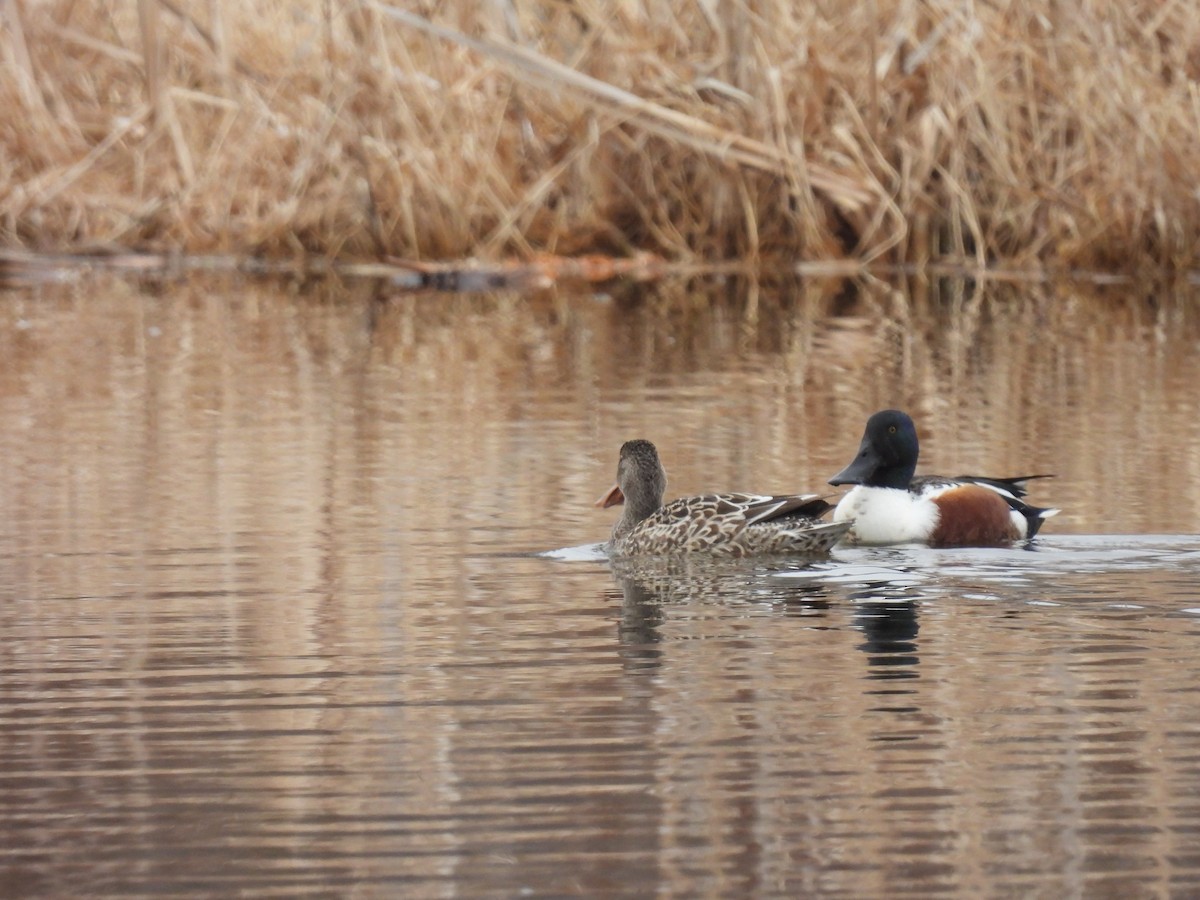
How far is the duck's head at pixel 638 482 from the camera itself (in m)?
7.28

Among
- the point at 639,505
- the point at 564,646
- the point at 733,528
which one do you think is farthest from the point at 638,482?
the point at 564,646

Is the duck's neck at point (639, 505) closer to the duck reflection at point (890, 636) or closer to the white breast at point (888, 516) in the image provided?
the white breast at point (888, 516)

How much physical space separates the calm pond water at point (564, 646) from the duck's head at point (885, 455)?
0.36 metres

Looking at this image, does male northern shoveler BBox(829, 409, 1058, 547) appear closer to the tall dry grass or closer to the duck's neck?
the duck's neck

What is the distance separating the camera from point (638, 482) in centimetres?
730

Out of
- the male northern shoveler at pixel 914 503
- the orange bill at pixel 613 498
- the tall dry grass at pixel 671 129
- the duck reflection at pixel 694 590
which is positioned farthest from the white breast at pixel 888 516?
the tall dry grass at pixel 671 129

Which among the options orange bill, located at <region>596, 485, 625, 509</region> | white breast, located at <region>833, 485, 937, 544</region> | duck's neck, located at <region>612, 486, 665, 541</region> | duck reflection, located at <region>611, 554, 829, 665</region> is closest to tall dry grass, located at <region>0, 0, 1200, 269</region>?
orange bill, located at <region>596, 485, 625, 509</region>

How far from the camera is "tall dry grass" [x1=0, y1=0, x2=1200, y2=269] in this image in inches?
597

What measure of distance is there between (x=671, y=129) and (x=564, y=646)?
1079 centimetres

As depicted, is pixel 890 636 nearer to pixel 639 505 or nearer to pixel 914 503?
pixel 914 503

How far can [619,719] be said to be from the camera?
14.9 ft

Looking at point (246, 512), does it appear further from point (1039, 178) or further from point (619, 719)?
point (1039, 178)

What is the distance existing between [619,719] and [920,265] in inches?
495

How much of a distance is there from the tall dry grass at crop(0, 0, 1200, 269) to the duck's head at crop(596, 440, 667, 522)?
7.66 metres
